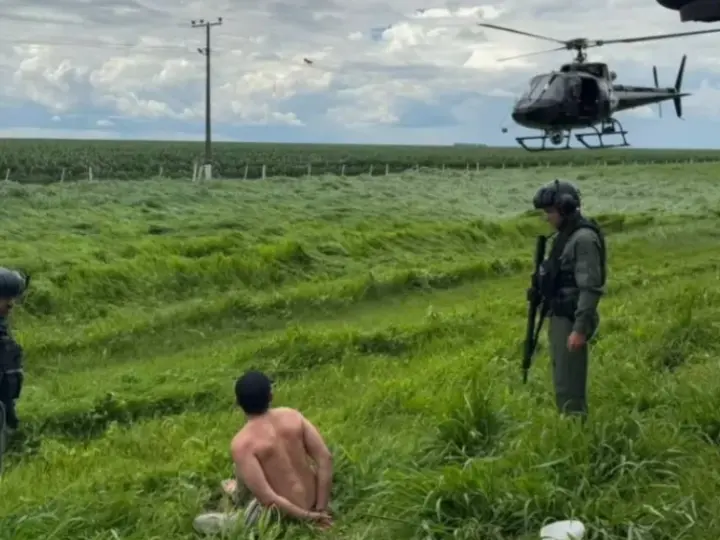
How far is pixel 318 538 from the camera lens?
5117 mm

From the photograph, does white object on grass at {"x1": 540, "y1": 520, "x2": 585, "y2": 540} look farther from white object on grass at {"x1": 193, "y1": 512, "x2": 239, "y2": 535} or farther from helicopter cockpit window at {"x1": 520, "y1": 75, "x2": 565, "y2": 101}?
helicopter cockpit window at {"x1": 520, "y1": 75, "x2": 565, "y2": 101}

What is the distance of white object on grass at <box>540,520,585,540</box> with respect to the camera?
451 cm

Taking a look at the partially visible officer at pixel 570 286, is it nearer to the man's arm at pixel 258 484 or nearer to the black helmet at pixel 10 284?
the man's arm at pixel 258 484

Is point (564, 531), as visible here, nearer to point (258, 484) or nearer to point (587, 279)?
point (258, 484)

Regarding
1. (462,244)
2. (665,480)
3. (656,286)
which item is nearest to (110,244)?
(462,244)

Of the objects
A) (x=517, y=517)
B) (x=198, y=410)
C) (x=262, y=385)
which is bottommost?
(x=198, y=410)

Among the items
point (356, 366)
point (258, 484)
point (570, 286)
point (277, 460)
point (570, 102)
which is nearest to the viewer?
point (258, 484)

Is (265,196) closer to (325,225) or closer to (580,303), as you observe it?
(325,225)

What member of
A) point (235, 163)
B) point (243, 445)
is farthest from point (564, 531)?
point (235, 163)

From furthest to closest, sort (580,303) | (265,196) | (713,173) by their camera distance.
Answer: (713,173) < (265,196) < (580,303)

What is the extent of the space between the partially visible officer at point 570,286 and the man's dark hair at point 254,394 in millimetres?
1922

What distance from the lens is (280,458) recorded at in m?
5.33

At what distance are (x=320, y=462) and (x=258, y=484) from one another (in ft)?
1.26

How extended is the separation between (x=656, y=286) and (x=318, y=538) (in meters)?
11.0
